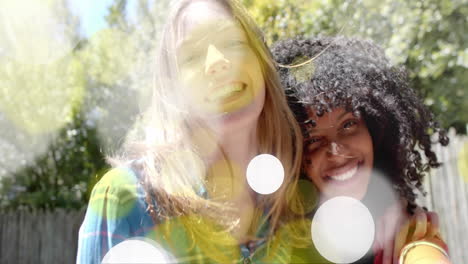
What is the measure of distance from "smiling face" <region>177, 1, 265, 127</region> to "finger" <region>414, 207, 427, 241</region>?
637 millimetres

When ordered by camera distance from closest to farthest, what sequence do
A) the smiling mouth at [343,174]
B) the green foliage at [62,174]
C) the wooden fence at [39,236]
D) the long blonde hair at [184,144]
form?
the long blonde hair at [184,144] < the smiling mouth at [343,174] < the wooden fence at [39,236] < the green foliage at [62,174]

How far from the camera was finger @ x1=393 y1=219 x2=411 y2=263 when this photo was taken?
1640mm

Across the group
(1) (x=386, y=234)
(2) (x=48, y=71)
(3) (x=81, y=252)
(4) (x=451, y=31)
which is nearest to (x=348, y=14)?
(4) (x=451, y=31)

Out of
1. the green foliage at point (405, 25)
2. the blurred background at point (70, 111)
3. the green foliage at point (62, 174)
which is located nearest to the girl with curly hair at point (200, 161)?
the green foliage at point (405, 25)

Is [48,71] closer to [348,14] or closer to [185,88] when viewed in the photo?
[348,14]

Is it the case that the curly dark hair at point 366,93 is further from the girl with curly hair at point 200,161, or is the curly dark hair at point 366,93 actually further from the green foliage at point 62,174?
the green foliage at point 62,174

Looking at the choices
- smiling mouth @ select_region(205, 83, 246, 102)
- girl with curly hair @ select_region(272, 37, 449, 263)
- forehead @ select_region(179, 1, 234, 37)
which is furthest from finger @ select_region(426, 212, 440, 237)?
forehead @ select_region(179, 1, 234, 37)

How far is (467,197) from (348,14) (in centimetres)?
183

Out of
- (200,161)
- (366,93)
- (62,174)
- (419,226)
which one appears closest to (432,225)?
(419,226)
